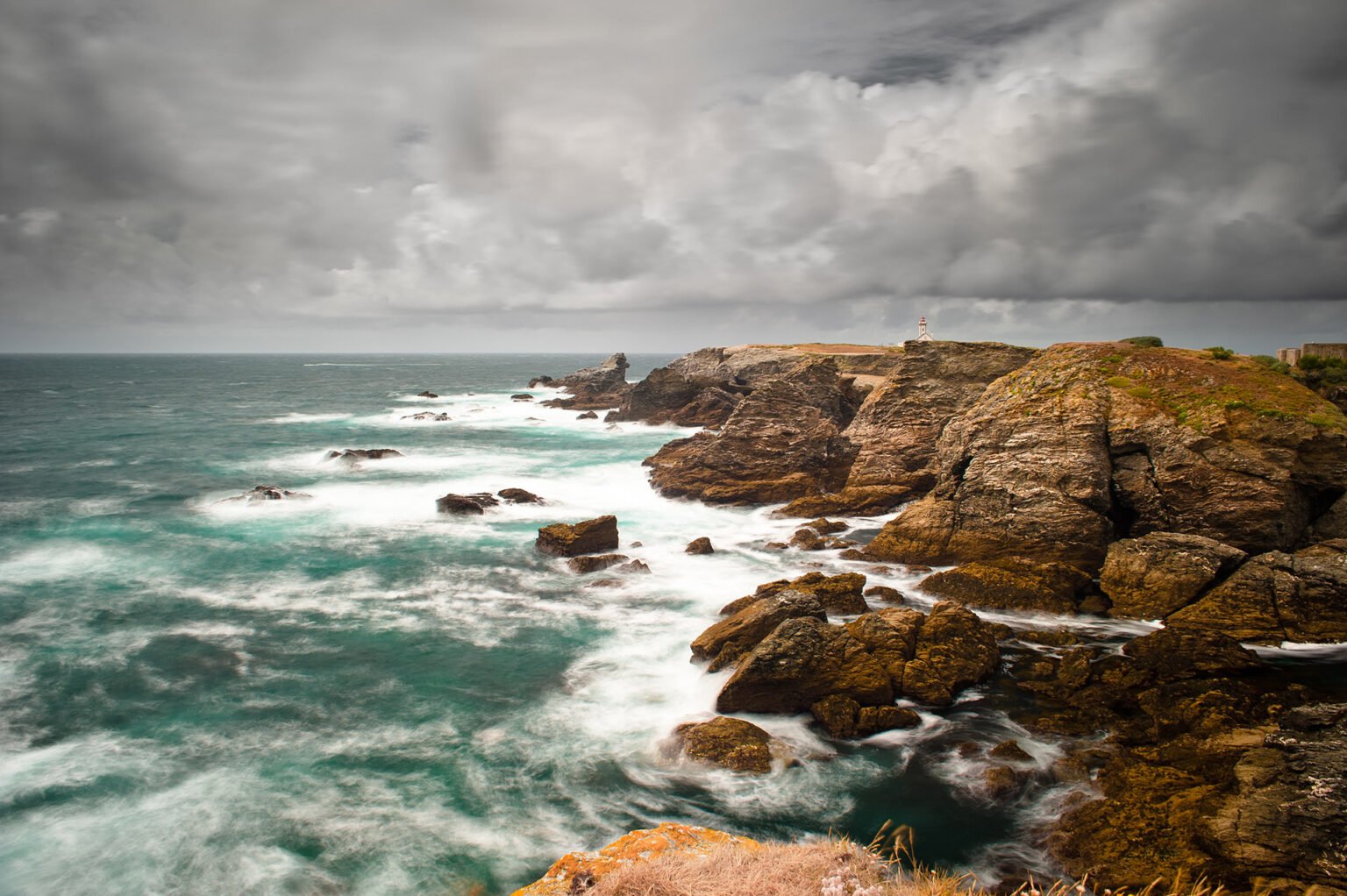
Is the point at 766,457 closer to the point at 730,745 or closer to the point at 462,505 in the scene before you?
the point at 462,505

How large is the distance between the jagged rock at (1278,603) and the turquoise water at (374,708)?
7685 mm

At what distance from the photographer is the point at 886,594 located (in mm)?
20469

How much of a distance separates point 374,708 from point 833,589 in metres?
12.3

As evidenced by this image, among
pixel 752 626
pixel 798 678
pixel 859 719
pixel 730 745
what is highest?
pixel 752 626

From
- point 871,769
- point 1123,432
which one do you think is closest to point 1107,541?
point 1123,432

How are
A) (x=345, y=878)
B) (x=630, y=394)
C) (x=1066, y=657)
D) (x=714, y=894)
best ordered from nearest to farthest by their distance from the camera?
(x=714, y=894) < (x=345, y=878) < (x=1066, y=657) < (x=630, y=394)

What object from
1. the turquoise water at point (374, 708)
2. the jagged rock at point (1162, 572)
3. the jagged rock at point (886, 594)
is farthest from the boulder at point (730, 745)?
the jagged rock at point (1162, 572)

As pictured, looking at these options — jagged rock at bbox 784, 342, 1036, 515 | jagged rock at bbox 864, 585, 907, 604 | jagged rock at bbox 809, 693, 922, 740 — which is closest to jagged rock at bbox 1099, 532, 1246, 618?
jagged rock at bbox 864, 585, 907, 604

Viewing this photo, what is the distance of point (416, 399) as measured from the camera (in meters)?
99.3

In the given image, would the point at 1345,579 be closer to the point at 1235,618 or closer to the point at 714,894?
the point at 1235,618

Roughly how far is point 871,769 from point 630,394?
2200 inches

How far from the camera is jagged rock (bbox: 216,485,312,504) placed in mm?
37156

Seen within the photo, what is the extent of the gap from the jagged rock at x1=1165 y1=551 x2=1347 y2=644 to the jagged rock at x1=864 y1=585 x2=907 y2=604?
22.1 ft

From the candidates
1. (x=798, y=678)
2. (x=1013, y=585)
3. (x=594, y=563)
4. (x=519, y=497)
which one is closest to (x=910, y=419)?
(x=1013, y=585)
